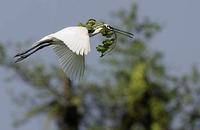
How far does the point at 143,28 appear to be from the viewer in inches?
608

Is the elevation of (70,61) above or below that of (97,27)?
below

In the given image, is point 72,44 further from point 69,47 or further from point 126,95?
point 126,95

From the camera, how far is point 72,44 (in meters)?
3.78

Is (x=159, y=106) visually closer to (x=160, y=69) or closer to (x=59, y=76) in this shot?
(x=160, y=69)

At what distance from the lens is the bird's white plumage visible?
A: 12.4 ft

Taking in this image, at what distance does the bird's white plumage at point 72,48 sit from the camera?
3785 millimetres

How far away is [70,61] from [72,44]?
35 centimetres

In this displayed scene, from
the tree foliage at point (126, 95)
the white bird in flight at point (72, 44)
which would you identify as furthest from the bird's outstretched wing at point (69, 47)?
the tree foliage at point (126, 95)

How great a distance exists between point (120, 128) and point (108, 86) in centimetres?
79

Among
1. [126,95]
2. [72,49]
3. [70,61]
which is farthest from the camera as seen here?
[126,95]

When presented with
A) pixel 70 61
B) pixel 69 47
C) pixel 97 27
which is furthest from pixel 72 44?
pixel 70 61

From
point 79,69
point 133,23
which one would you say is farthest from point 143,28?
point 79,69

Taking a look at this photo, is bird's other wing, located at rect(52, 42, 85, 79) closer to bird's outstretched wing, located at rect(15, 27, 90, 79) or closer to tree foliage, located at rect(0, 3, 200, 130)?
bird's outstretched wing, located at rect(15, 27, 90, 79)

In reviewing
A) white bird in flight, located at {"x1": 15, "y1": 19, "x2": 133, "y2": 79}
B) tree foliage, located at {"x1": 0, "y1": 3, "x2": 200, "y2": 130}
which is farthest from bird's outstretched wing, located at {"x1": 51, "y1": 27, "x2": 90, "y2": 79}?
tree foliage, located at {"x1": 0, "y1": 3, "x2": 200, "y2": 130}
